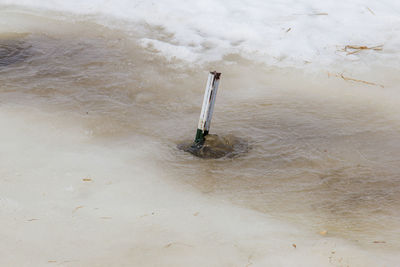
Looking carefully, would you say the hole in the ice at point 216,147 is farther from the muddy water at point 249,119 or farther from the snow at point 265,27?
the snow at point 265,27

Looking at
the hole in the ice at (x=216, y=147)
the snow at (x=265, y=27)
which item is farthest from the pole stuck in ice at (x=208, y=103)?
the snow at (x=265, y=27)

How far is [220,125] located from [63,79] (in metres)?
1.23

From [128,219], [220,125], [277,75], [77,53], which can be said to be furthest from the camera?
[77,53]

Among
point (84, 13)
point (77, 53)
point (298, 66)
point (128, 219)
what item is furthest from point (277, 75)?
point (84, 13)

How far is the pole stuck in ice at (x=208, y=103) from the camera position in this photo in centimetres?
216

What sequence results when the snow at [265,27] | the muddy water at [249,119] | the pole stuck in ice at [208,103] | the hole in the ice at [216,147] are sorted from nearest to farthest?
the muddy water at [249,119], the pole stuck in ice at [208,103], the hole in the ice at [216,147], the snow at [265,27]

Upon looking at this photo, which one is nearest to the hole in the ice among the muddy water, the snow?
the muddy water

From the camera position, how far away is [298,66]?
3.43 m

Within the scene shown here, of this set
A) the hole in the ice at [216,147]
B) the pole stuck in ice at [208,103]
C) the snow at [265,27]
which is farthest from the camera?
the snow at [265,27]

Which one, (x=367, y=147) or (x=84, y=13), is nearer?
(x=367, y=147)

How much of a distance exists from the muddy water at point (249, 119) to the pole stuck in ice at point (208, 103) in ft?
0.44

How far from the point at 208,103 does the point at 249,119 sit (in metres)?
Answer: 0.57

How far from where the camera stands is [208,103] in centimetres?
219

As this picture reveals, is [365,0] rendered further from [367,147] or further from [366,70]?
[367,147]
